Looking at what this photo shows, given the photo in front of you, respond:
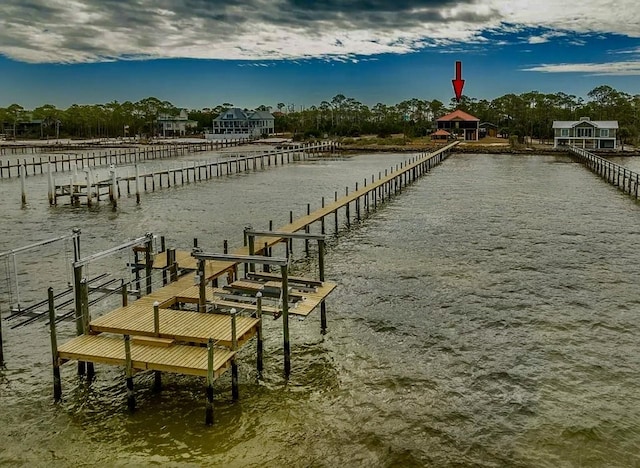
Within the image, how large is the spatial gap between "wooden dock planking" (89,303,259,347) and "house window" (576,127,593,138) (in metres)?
83.7

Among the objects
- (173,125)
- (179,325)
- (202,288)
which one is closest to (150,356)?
(179,325)

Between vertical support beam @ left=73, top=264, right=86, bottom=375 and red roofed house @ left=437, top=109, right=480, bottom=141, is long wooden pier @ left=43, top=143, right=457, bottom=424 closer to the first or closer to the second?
vertical support beam @ left=73, top=264, right=86, bottom=375

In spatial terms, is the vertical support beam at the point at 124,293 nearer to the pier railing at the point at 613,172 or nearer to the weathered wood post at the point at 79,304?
the weathered wood post at the point at 79,304

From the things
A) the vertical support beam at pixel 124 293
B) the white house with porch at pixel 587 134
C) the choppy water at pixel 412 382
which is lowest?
the choppy water at pixel 412 382

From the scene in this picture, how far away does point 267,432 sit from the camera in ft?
30.9

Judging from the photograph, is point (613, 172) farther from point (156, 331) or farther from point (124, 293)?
point (156, 331)

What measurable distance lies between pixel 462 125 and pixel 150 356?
10721cm

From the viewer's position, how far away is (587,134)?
84438mm

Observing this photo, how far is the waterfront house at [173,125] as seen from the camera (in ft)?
474

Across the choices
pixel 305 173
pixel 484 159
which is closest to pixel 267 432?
pixel 305 173

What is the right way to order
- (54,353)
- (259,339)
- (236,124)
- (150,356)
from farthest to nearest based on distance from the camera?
1. (236,124)
2. (259,339)
3. (54,353)
4. (150,356)

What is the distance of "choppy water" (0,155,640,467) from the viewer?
357 inches

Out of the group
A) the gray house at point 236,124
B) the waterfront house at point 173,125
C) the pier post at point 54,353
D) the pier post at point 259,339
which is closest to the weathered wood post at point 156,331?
the pier post at point 54,353

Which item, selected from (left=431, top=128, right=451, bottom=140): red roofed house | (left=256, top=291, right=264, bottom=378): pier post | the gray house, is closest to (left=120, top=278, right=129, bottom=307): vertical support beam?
(left=256, top=291, right=264, bottom=378): pier post
